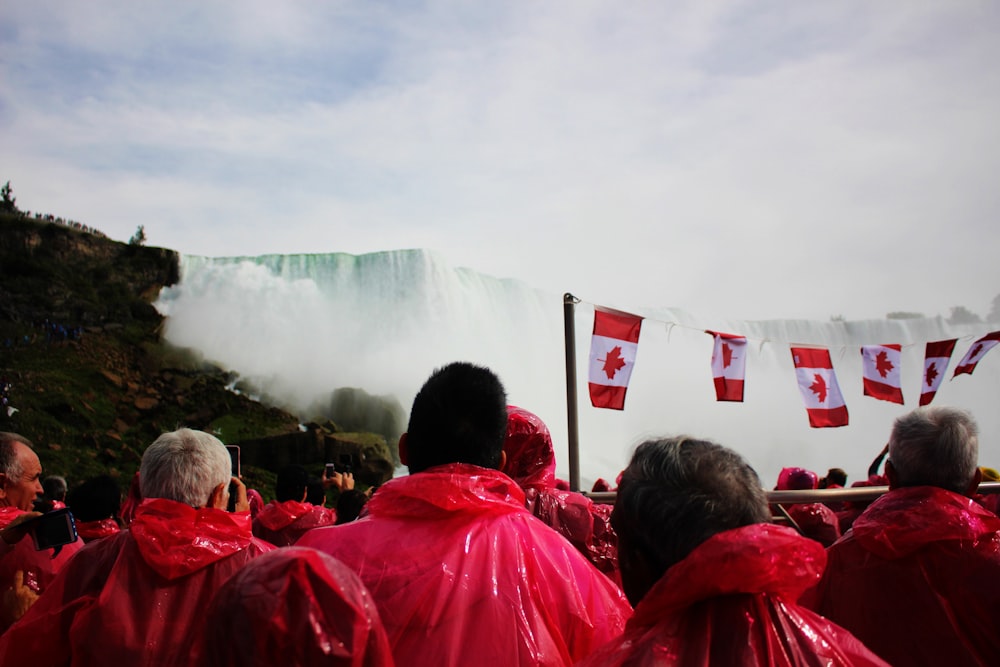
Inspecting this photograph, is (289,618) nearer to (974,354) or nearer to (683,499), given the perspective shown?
(683,499)

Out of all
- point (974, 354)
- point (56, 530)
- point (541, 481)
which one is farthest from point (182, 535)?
point (974, 354)

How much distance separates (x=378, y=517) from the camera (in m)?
1.86

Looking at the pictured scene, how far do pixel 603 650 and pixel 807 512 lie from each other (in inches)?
141

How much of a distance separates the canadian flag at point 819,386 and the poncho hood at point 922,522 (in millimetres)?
7015

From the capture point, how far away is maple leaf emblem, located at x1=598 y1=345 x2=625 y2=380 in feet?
24.0

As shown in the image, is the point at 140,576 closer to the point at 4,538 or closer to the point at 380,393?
the point at 4,538

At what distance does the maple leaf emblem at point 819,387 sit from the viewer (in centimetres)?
924

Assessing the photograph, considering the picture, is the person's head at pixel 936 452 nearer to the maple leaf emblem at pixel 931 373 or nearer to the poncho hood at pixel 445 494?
the poncho hood at pixel 445 494

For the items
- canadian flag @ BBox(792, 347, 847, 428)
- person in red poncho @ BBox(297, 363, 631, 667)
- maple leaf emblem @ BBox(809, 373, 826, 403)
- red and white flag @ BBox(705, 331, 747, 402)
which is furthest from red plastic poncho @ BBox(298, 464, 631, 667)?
maple leaf emblem @ BBox(809, 373, 826, 403)

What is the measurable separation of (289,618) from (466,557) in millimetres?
824

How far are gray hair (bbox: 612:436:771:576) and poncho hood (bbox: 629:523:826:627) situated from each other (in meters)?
0.06

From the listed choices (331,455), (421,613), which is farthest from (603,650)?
(331,455)

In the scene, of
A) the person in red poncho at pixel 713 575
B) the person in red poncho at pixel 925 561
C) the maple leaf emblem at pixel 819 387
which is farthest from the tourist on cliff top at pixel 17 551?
the maple leaf emblem at pixel 819 387

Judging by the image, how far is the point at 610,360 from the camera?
7.33 metres
